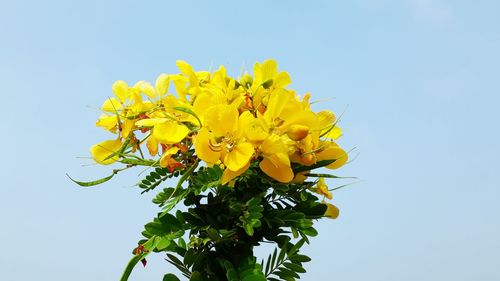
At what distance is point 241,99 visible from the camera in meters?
1.84

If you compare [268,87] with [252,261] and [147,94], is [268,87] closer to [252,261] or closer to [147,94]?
[147,94]

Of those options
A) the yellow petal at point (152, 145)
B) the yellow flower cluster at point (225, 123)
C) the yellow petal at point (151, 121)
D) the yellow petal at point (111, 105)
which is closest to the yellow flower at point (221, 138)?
the yellow flower cluster at point (225, 123)

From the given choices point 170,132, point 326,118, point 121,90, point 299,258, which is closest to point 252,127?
point 170,132

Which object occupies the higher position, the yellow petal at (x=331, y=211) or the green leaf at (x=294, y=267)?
the yellow petal at (x=331, y=211)

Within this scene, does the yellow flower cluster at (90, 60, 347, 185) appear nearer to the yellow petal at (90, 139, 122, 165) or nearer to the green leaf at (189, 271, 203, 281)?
the yellow petal at (90, 139, 122, 165)

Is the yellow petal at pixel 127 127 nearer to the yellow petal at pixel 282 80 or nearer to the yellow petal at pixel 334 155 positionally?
the yellow petal at pixel 282 80

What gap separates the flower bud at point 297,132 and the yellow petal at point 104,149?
59cm

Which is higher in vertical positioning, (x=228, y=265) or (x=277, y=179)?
(x=277, y=179)

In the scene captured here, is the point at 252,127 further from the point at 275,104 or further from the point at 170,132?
the point at 170,132

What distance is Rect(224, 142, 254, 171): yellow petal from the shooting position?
1.67m

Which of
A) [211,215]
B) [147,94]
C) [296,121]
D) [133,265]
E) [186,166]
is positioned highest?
[147,94]

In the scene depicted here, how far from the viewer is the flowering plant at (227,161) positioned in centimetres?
173

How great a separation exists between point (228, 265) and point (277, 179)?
28 centimetres

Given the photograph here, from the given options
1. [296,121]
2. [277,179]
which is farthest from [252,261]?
[296,121]
